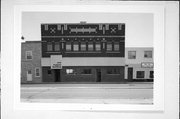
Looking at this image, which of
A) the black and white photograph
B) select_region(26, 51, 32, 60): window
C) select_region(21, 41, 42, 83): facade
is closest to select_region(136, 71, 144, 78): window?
the black and white photograph

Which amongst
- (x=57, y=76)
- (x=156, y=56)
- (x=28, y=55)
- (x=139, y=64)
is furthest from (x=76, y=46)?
(x=156, y=56)

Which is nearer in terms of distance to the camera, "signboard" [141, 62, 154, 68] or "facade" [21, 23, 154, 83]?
"facade" [21, 23, 154, 83]

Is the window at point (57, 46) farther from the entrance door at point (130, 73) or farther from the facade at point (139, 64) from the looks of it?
the entrance door at point (130, 73)

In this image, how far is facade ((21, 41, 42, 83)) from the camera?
19406 mm

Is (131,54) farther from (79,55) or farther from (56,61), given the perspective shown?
(56,61)

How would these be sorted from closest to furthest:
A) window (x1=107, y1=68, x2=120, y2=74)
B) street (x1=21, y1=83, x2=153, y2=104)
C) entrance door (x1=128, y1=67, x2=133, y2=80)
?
street (x1=21, y1=83, x2=153, y2=104)
window (x1=107, y1=68, x2=120, y2=74)
entrance door (x1=128, y1=67, x2=133, y2=80)

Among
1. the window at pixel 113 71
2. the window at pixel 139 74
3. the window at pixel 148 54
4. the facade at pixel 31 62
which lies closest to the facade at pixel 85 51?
the window at pixel 113 71

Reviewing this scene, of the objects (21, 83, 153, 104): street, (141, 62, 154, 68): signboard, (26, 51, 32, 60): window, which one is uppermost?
(26, 51, 32, 60): window

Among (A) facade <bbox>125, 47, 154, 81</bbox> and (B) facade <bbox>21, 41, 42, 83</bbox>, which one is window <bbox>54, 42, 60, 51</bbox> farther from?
(A) facade <bbox>125, 47, 154, 81</bbox>

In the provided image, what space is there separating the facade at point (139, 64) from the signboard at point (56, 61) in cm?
471

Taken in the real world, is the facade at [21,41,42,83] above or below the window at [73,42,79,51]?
below

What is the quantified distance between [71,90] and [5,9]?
1085 centimetres

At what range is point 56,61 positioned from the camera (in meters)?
19.4

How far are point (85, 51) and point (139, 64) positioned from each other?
406 centimetres
